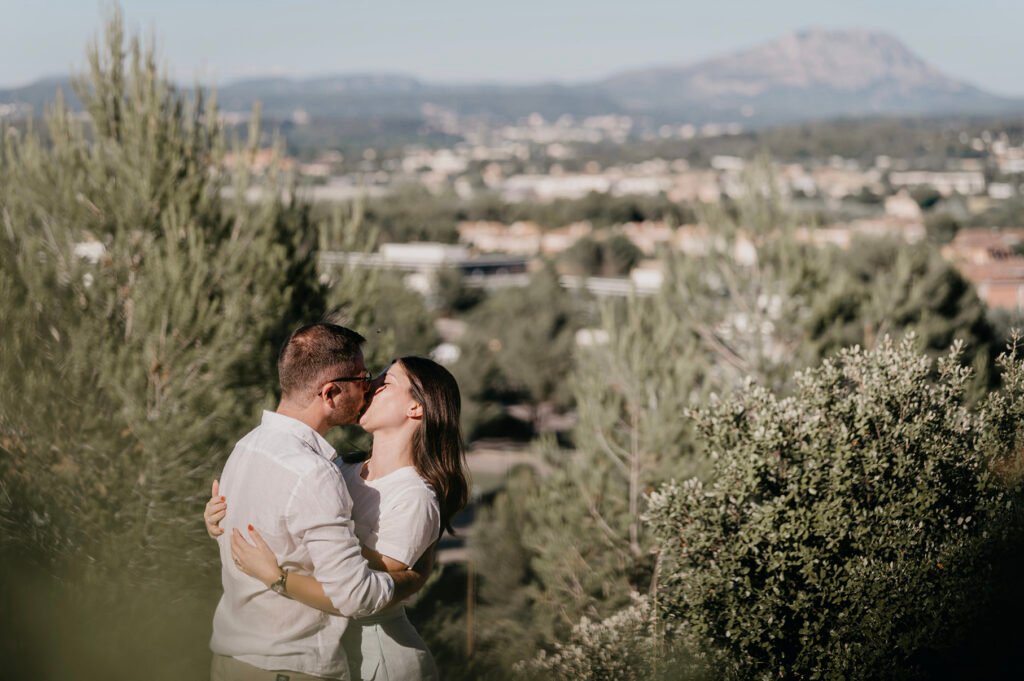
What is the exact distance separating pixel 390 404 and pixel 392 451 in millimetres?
115

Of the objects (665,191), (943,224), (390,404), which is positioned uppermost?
(390,404)

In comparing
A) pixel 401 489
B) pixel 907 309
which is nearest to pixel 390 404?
pixel 401 489

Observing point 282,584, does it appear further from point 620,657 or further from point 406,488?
point 620,657

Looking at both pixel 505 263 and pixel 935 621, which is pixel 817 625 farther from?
pixel 505 263

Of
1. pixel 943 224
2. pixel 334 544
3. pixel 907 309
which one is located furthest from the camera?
pixel 943 224

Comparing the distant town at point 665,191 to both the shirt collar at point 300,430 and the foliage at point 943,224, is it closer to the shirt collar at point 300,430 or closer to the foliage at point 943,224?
the foliage at point 943,224

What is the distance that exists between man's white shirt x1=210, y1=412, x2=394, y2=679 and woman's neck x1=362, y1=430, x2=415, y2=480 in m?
0.15

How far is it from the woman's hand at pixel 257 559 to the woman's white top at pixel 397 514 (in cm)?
24

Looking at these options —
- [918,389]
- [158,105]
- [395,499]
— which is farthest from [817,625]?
[158,105]

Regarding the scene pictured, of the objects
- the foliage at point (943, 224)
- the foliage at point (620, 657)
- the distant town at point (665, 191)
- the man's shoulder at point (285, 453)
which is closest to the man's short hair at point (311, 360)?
the man's shoulder at point (285, 453)

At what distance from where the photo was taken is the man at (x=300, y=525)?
2.40m

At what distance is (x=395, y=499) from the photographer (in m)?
2.60

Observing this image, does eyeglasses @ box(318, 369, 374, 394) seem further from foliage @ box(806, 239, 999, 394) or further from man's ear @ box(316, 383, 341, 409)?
foliage @ box(806, 239, 999, 394)

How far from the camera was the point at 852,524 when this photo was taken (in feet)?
14.3
